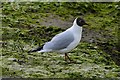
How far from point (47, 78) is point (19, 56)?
1.86ft

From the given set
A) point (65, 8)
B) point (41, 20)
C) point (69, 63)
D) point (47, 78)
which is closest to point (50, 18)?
point (41, 20)

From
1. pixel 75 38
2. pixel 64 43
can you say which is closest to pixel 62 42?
pixel 64 43

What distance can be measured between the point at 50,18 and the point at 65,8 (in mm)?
465

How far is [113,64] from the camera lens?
4.24 m

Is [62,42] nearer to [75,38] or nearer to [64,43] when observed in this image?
[64,43]

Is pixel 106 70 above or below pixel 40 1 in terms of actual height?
below

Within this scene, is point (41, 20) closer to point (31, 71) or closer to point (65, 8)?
point (65, 8)

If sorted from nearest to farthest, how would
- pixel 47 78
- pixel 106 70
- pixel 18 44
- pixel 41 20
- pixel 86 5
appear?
pixel 47 78 → pixel 106 70 → pixel 18 44 → pixel 41 20 → pixel 86 5

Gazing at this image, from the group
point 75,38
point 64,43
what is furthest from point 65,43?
point 75,38

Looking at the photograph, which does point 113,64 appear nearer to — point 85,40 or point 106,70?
point 106,70

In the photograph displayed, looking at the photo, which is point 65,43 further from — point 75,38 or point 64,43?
point 75,38

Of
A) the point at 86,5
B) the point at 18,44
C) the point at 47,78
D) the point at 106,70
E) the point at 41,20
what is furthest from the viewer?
the point at 86,5

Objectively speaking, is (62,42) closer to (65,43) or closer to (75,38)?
(65,43)

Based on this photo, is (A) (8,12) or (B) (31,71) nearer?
(B) (31,71)
